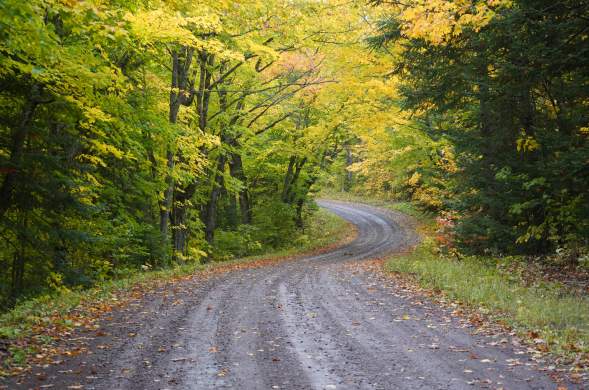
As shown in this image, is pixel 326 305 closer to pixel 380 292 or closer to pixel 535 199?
pixel 380 292

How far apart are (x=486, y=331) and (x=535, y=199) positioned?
300 inches

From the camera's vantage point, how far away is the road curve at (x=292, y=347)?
644 cm

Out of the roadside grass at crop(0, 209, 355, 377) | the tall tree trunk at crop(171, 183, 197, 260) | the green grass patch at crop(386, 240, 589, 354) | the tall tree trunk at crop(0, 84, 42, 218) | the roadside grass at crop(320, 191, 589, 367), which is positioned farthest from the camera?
the tall tree trunk at crop(171, 183, 197, 260)

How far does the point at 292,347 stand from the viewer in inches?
309

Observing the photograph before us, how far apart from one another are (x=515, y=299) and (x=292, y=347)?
531 cm

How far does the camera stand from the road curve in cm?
644

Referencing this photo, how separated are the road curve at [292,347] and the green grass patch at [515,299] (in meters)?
0.81

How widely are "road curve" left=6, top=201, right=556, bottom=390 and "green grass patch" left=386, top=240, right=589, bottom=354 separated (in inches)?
31.9

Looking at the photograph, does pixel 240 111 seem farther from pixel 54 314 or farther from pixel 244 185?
pixel 54 314

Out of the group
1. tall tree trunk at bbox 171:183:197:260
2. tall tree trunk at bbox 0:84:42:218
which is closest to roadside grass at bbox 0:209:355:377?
tall tree trunk at bbox 0:84:42:218

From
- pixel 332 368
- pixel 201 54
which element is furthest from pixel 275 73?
pixel 332 368

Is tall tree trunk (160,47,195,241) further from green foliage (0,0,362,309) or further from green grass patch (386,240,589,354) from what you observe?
green grass patch (386,240,589,354)

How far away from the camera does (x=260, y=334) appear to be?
864cm

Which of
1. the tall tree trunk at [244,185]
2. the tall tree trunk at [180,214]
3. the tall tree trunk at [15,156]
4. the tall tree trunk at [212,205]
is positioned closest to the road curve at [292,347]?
the tall tree trunk at [15,156]
